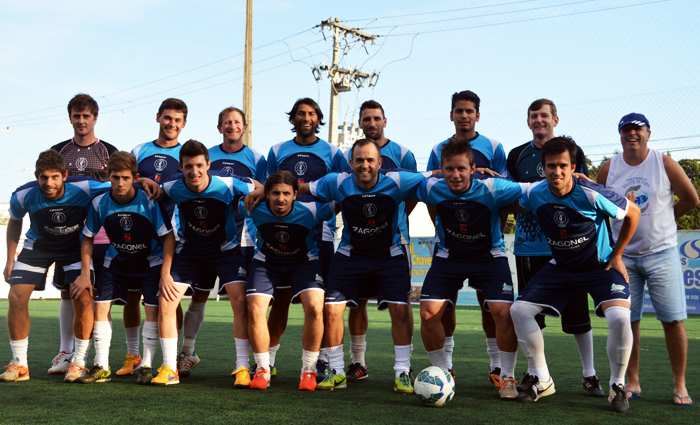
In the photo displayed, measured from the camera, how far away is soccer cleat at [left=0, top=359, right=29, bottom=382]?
5.13 metres

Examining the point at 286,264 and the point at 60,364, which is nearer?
the point at 286,264

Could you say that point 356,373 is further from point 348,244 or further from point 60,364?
point 60,364

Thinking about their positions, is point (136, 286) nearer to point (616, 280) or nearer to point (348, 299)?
point (348, 299)

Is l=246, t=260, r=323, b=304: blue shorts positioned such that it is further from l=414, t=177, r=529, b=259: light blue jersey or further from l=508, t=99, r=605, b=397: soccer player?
l=508, t=99, r=605, b=397: soccer player

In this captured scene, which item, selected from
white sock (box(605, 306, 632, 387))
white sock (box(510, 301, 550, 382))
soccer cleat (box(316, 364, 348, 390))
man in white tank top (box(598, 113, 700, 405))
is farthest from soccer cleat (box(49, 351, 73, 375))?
man in white tank top (box(598, 113, 700, 405))

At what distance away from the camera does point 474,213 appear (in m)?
4.88

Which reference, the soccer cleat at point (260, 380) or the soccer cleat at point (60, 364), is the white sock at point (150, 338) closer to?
the soccer cleat at point (60, 364)

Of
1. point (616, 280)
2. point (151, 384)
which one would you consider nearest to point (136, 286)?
point (151, 384)

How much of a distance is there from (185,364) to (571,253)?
3.53 m

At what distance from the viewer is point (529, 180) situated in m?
5.39

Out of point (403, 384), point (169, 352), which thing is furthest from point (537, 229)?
point (169, 352)

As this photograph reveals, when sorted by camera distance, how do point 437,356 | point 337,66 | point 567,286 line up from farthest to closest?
point 337,66 → point 437,356 → point 567,286

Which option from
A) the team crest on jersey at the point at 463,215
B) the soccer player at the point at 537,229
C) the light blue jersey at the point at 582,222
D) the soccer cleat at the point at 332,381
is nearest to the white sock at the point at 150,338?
the soccer cleat at the point at 332,381

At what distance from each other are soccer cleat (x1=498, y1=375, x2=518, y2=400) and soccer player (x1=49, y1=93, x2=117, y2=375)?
3.76 m
